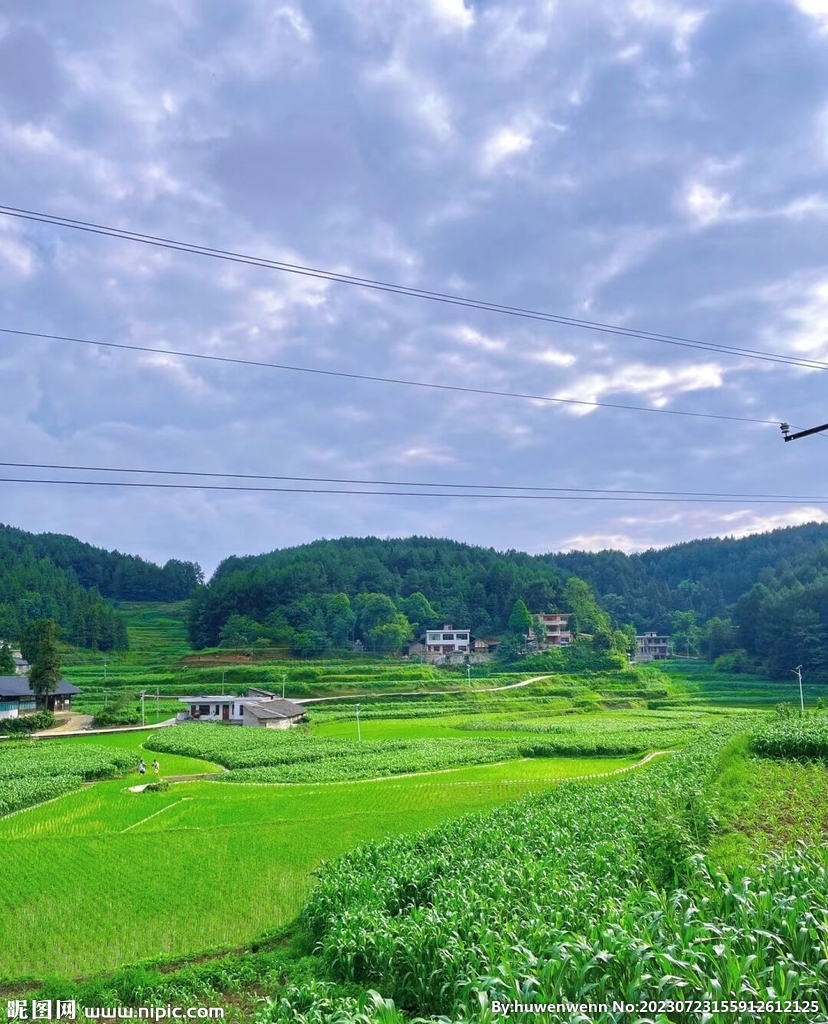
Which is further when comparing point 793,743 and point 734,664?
point 734,664

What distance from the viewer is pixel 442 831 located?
51.9 ft

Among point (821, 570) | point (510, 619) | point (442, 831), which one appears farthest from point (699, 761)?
point (821, 570)

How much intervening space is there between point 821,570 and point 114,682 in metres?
102

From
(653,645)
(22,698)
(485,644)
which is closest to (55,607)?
(22,698)

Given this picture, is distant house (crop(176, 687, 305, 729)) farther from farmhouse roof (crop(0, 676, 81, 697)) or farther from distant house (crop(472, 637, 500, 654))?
distant house (crop(472, 637, 500, 654))

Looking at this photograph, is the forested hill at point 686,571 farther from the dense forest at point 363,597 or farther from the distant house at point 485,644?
the distant house at point 485,644

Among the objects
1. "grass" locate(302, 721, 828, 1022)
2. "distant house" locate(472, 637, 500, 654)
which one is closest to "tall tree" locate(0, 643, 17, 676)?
"distant house" locate(472, 637, 500, 654)

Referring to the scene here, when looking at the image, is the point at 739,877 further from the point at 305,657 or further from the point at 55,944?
the point at 305,657

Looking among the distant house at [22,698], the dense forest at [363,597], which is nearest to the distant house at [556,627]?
the dense forest at [363,597]

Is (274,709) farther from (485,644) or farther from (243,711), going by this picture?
(485,644)

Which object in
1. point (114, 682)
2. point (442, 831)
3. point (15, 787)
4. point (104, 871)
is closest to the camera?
point (442, 831)

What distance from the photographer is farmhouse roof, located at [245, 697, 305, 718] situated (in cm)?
5525

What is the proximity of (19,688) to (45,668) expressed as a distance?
4956mm

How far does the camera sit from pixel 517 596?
117750 millimetres
